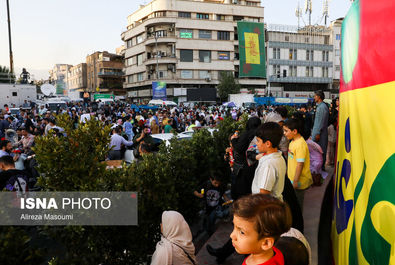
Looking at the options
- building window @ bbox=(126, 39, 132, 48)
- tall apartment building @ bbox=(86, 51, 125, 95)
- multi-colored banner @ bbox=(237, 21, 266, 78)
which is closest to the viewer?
multi-colored banner @ bbox=(237, 21, 266, 78)

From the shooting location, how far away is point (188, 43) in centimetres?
6116

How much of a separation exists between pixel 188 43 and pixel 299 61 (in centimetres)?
2283

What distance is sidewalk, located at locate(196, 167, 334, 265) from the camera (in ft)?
14.0

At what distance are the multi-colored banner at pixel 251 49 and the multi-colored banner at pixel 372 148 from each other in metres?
47.1

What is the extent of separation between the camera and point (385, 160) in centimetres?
198

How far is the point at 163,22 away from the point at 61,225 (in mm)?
61055

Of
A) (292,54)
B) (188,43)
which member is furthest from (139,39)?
(292,54)

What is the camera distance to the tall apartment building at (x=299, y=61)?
62625 millimetres

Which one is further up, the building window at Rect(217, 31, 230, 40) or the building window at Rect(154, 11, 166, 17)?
the building window at Rect(154, 11, 166, 17)

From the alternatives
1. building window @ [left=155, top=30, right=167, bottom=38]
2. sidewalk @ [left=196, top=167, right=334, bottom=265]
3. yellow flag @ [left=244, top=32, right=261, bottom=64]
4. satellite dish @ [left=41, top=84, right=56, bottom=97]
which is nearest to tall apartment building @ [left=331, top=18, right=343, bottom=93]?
yellow flag @ [left=244, top=32, right=261, bottom=64]

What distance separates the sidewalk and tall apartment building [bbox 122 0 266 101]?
5337cm

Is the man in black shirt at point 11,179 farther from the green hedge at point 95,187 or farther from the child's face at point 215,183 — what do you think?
the child's face at point 215,183

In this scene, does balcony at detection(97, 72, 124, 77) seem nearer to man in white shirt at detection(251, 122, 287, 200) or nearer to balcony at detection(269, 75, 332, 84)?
balcony at detection(269, 75, 332, 84)

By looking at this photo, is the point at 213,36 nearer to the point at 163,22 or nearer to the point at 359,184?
the point at 163,22
